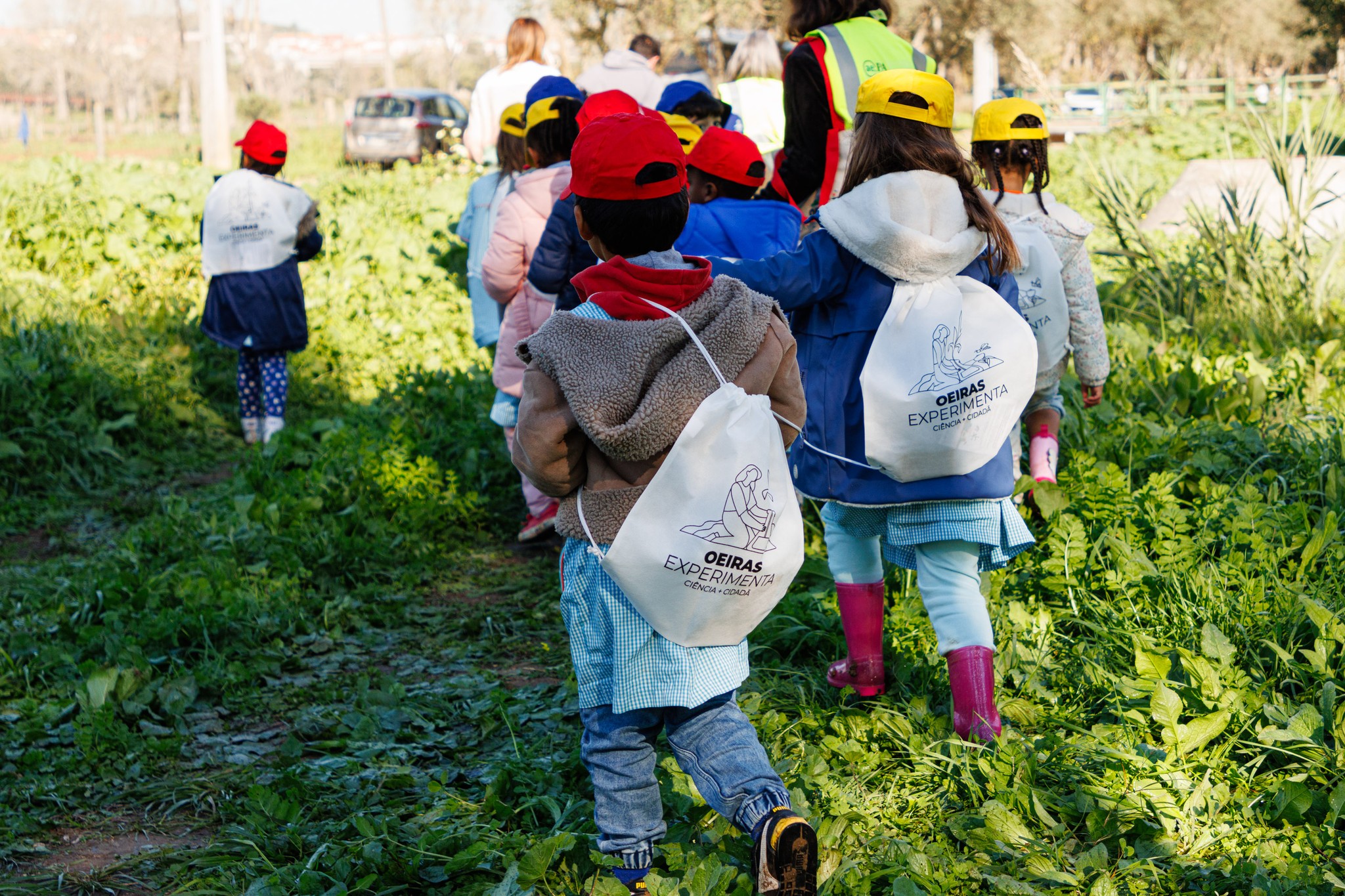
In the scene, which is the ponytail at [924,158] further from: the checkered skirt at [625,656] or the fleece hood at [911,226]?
the checkered skirt at [625,656]

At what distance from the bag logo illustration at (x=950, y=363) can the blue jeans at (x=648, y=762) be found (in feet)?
2.84

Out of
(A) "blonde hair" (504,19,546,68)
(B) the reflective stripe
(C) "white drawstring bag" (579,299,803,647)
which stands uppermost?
(A) "blonde hair" (504,19,546,68)

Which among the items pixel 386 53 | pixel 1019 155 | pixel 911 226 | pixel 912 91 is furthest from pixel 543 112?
pixel 386 53

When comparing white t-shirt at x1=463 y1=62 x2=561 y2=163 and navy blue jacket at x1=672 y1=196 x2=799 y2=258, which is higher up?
white t-shirt at x1=463 y1=62 x2=561 y2=163

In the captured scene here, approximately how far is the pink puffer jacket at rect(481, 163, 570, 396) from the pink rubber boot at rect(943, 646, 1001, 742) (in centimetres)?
240

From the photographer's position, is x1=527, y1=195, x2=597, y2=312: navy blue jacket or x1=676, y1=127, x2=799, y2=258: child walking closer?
x1=676, y1=127, x2=799, y2=258: child walking

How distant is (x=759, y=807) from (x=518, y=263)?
124 inches

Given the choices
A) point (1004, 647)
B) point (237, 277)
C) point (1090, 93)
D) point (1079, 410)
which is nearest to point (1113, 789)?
point (1004, 647)

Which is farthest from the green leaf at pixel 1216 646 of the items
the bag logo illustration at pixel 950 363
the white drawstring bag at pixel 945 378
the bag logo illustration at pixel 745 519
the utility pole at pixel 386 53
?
the utility pole at pixel 386 53

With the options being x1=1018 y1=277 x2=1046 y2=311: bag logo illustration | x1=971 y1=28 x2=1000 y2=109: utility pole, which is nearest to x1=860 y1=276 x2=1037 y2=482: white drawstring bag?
x1=1018 y1=277 x2=1046 y2=311: bag logo illustration

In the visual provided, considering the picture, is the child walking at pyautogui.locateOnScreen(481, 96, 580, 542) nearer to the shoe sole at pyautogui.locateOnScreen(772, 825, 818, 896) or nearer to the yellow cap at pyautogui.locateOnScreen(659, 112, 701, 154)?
the yellow cap at pyautogui.locateOnScreen(659, 112, 701, 154)

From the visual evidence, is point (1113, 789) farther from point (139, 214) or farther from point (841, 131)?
point (139, 214)

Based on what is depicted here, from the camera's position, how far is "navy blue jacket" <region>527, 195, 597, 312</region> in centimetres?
400

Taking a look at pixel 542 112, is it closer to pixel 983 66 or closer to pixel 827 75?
pixel 827 75
